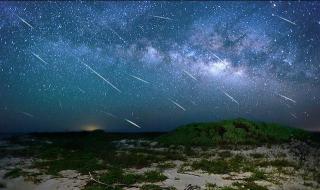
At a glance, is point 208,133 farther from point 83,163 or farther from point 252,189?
point 252,189

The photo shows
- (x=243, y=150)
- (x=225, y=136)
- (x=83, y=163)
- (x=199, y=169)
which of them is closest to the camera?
(x=199, y=169)

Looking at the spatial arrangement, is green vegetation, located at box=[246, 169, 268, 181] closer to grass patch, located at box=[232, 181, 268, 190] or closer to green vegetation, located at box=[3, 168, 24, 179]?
grass patch, located at box=[232, 181, 268, 190]

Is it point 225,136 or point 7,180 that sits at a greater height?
point 225,136

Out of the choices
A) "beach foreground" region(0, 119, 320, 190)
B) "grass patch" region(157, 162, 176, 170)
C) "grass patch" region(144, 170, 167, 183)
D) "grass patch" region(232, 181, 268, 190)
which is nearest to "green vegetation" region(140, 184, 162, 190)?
"beach foreground" region(0, 119, 320, 190)

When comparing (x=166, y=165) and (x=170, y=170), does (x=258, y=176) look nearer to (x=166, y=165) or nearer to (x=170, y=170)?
(x=170, y=170)

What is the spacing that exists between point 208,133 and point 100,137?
50.9ft

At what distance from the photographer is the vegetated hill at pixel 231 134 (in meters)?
40.0

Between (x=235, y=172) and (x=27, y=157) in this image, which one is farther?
(x=27, y=157)

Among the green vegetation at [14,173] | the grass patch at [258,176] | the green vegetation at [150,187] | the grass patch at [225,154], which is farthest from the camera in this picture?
the grass patch at [225,154]

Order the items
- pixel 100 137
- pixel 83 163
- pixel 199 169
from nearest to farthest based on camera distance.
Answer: pixel 199 169 < pixel 83 163 < pixel 100 137

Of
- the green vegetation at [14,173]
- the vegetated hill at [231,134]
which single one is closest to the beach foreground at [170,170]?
the green vegetation at [14,173]

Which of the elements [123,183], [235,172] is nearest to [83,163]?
[123,183]

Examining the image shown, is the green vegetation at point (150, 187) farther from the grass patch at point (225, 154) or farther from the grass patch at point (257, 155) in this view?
the grass patch at point (257, 155)

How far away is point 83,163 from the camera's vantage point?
25.0 meters
